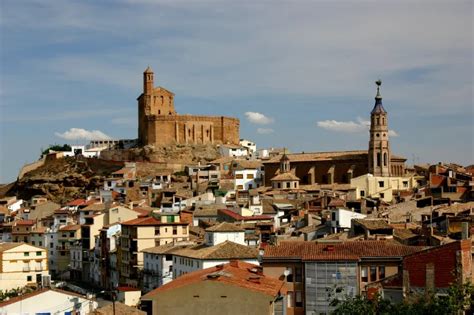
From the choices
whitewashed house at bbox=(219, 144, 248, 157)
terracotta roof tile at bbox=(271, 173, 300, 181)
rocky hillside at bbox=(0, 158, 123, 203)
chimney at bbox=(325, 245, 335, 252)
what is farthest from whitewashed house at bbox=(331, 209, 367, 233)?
whitewashed house at bbox=(219, 144, 248, 157)

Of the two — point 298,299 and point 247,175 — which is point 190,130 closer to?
point 247,175

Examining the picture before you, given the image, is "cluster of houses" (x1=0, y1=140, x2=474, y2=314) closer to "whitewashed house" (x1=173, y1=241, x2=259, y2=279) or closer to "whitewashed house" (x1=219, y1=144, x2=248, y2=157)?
"whitewashed house" (x1=173, y1=241, x2=259, y2=279)

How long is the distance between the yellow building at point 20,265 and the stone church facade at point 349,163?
4124 centimetres

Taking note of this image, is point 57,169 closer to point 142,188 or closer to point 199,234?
point 142,188

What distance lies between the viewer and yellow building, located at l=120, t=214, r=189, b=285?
197 feet

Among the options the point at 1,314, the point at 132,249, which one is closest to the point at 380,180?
the point at 132,249

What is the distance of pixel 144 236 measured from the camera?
60312 mm

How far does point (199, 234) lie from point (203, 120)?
67842mm

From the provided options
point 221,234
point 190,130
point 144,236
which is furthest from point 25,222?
point 190,130

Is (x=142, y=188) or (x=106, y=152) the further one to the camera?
(x=106, y=152)

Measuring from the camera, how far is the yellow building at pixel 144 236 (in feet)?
197

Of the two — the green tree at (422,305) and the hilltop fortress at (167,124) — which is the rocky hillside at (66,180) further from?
the green tree at (422,305)

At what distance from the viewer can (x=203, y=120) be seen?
425 ft

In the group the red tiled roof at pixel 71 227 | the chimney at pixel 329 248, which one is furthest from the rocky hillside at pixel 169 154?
the chimney at pixel 329 248
